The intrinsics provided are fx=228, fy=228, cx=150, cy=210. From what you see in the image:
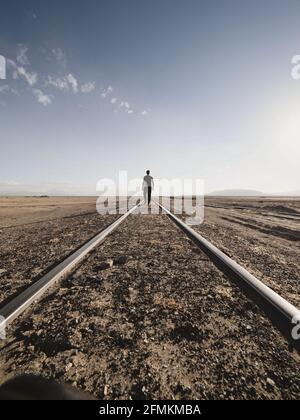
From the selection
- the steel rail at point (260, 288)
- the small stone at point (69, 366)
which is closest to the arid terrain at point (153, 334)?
the small stone at point (69, 366)

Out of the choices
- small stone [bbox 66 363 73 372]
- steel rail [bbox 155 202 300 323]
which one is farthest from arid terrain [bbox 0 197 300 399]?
steel rail [bbox 155 202 300 323]

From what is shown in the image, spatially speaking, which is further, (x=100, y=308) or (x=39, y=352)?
(x=100, y=308)

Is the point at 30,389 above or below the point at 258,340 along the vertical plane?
above

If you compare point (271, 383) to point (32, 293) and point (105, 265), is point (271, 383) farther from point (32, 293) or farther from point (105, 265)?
point (105, 265)

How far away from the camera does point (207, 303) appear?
2.26 meters

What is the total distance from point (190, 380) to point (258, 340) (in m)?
0.67

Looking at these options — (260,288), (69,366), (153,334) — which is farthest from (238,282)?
(69,366)

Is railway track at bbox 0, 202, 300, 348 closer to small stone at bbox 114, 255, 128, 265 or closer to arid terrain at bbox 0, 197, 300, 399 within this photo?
arid terrain at bbox 0, 197, 300, 399

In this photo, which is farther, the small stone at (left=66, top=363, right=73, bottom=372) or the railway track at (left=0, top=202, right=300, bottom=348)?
the railway track at (left=0, top=202, right=300, bottom=348)

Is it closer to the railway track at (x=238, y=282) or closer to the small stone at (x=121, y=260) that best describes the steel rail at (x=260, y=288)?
the railway track at (x=238, y=282)

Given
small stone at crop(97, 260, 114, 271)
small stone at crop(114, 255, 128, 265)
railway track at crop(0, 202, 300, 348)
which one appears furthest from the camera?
small stone at crop(114, 255, 128, 265)
